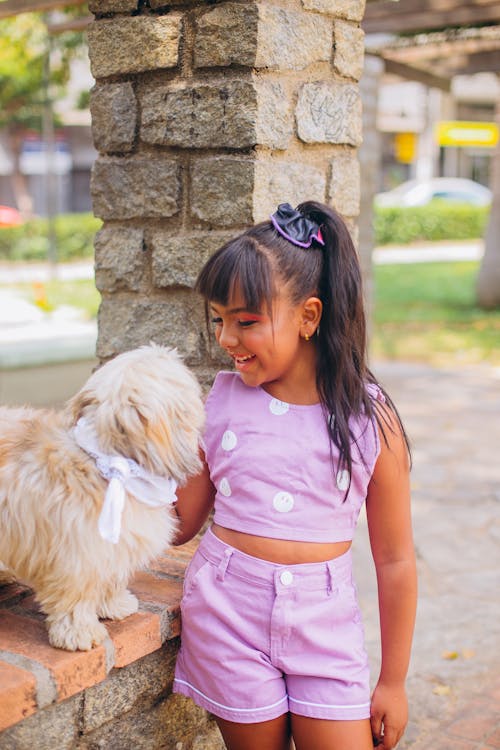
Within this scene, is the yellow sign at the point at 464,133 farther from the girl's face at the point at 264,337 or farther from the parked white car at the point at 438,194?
the girl's face at the point at 264,337

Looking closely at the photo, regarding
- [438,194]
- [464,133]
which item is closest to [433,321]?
[438,194]

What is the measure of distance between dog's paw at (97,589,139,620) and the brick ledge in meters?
0.02

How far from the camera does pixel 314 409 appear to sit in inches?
87.7

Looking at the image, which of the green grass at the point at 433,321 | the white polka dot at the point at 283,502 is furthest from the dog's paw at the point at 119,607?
the green grass at the point at 433,321

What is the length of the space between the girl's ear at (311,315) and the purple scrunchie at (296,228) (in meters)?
0.14

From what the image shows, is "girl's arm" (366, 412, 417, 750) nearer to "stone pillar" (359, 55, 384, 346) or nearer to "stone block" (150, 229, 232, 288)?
"stone block" (150, 229, 232, 288)

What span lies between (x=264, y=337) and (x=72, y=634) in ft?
2.73

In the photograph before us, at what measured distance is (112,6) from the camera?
2.75 meters

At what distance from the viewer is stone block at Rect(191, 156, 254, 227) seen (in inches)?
102

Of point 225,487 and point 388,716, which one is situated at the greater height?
point 225,487

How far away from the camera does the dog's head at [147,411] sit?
1.90 meters

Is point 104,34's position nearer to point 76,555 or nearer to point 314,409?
point 314,409

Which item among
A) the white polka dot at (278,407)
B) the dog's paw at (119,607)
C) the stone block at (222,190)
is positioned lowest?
the dog's paw at (119,607)

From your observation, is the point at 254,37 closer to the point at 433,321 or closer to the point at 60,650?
the point at 60,650
